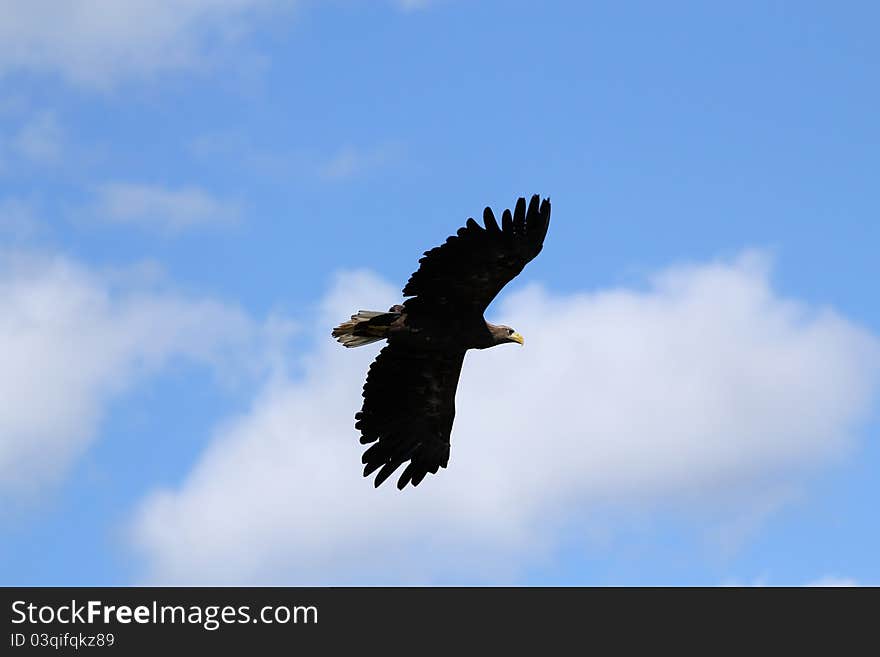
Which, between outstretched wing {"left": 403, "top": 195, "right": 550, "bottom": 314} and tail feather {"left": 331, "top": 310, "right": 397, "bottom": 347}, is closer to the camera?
outstretched wing {"left": 403, "top": 195, "right": 550, "bottom": 314}

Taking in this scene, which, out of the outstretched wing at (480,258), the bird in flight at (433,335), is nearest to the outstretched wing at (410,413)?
the bird in flight at (433,335)

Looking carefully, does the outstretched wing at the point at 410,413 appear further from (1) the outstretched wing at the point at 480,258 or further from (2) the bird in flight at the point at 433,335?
(1) the outstretched wing at the point at 480,258

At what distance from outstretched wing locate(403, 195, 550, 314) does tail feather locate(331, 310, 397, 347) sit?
693mm

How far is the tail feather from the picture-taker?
2444cm

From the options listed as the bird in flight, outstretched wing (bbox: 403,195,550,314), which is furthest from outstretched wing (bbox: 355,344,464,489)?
outstretched wing (bbox: 403,195,550,314)

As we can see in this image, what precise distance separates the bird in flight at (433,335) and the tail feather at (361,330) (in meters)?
0.02

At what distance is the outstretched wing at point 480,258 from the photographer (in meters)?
23.0

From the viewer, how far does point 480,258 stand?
76.6 ft

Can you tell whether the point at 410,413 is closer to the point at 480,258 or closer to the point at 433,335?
the point at 433,335

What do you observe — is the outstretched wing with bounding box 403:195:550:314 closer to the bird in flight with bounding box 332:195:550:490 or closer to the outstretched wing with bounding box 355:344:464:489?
the bird in flight with bounding box 332:195:550:490

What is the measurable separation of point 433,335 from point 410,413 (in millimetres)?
2444
